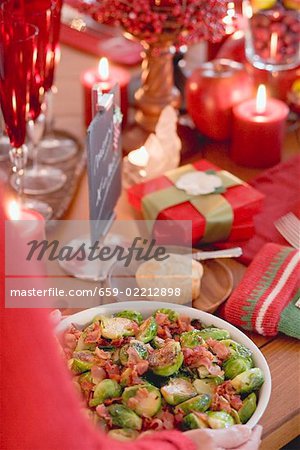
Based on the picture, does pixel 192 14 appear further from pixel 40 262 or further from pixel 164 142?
pixel 40 262

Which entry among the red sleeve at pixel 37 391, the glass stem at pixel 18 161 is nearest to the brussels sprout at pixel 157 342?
the red sleeve at pixel 37 391

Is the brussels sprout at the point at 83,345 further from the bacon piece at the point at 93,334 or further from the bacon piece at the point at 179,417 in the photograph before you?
the bacon piece at the point at 179,417

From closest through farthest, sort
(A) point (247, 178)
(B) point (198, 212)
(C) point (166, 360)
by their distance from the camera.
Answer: (C) point (166, 360) → (B) point (198, 212) → (A) point (247, 178)

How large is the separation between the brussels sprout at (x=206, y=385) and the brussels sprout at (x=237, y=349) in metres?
0.05

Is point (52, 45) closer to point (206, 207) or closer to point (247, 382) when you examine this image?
point (206, 207)

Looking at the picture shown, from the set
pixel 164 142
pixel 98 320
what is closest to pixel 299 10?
pixel 164 142

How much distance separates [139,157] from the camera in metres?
1.55

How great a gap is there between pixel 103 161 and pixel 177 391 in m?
0.43

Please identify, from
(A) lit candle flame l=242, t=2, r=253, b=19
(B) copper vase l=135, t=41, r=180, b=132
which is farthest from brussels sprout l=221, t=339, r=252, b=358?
(A) lit candle flame l=242, t=2, r=253, b=19

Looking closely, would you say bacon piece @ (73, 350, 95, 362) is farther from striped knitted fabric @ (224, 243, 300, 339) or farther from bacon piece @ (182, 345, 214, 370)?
striped knitted fabric @ (224, 243, 300, 339)

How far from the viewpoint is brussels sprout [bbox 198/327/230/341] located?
111cm

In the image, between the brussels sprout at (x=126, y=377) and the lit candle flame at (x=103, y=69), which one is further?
the lit candle flame at (x=103, y=69)

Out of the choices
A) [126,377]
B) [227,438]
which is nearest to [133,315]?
[126,377]

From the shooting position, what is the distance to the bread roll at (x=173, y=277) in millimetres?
1260
